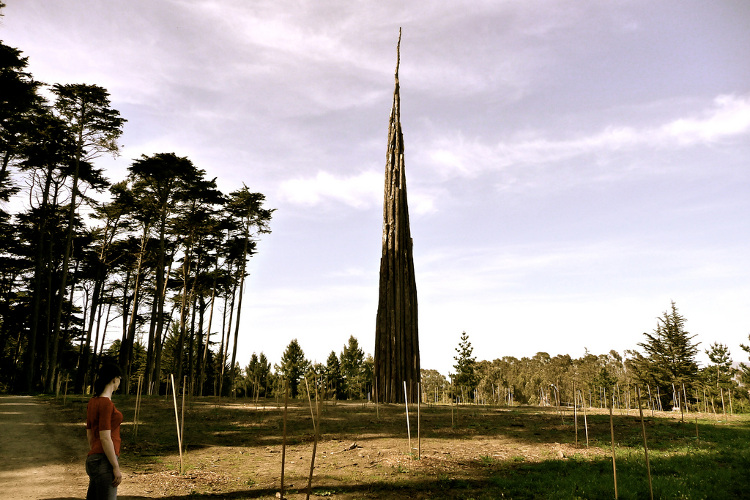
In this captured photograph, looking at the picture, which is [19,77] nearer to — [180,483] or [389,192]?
[389,192]

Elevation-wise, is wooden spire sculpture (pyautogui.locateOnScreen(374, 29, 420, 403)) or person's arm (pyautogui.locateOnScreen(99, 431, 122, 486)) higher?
wooden spire sculpture (pyautogui.locateOnScreen(374, 29, 420, 403))

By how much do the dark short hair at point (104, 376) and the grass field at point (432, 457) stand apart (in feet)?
15.0

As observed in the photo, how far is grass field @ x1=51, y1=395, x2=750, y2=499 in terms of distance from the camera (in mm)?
8852

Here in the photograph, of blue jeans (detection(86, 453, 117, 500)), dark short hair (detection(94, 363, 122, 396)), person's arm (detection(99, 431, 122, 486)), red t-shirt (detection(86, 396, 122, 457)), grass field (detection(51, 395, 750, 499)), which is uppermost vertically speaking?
dark short hair (detection(94, 363, 122, 396))

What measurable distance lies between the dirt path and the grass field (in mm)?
1038

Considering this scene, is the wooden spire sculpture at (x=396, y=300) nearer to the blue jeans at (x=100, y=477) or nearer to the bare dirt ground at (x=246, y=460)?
the bare dirt ground at (x=246, y=460)

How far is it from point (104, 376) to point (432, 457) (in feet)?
28.3

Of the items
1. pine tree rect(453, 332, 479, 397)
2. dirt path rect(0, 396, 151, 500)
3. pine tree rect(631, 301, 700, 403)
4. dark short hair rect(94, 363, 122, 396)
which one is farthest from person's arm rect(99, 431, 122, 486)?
pine tree rect(631, 301, 700, 403)

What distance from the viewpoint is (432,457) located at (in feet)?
36.6

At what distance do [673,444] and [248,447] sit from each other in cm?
1291

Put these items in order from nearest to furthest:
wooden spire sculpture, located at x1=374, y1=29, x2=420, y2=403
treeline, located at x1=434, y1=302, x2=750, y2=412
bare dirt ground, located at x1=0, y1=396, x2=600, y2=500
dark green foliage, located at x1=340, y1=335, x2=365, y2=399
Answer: bare dirt ground, located at x1=0, y1=396, x2=600, y2=500 → wooden spire sculpture, located at x1=374, y1=29, x2=420, y2=403 → treeline, located at x1=434, y1=302, x2=750, y2=412 → dark green foliage, located at x1=340, y1=335, x2=365, y2=399

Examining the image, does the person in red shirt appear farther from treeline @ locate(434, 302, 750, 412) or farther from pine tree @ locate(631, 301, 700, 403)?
pine tree @ locate(631, 301, 700, 403)

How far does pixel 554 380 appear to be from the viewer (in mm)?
66438

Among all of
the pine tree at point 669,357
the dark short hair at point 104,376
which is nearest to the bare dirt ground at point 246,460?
the dark short hair at point 104,376
